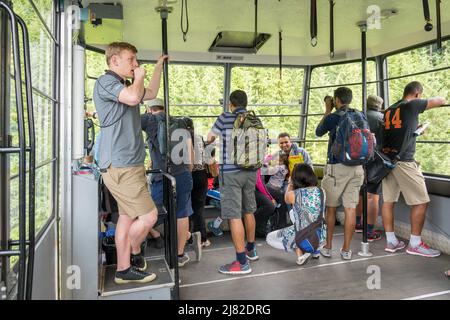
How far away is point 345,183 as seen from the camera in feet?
13.4

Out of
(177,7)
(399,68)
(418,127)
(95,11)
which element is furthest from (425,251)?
(95,11)

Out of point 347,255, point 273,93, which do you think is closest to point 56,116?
point 347,255

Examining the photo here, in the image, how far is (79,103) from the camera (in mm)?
2916

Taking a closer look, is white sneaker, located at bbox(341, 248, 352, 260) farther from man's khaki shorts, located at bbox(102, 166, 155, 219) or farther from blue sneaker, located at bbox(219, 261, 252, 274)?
man's khaki shorts, located at bbox(102, 166, 155, 219)

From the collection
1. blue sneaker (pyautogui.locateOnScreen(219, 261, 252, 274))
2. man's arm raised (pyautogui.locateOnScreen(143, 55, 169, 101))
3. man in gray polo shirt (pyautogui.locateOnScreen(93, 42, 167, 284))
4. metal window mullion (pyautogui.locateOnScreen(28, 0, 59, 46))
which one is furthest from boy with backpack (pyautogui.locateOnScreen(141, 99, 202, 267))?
metal window mullion (pyautogui.locateOnScreen(28, 0, 59, 46))

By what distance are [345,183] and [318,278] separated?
0.98 metres


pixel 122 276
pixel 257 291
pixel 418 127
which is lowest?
pixel 257 291

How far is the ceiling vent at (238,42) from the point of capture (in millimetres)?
5180

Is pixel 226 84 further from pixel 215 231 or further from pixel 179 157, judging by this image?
pixel 179 157

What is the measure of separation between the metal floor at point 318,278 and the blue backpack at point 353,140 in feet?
3.33

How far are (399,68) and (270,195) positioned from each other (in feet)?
7.98

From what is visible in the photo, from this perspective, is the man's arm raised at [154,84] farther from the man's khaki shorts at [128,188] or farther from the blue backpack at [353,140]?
the blue backpack at [353,140]

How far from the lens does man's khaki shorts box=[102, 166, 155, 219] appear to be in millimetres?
2607

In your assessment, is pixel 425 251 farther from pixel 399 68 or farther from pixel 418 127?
pixel 399 68
